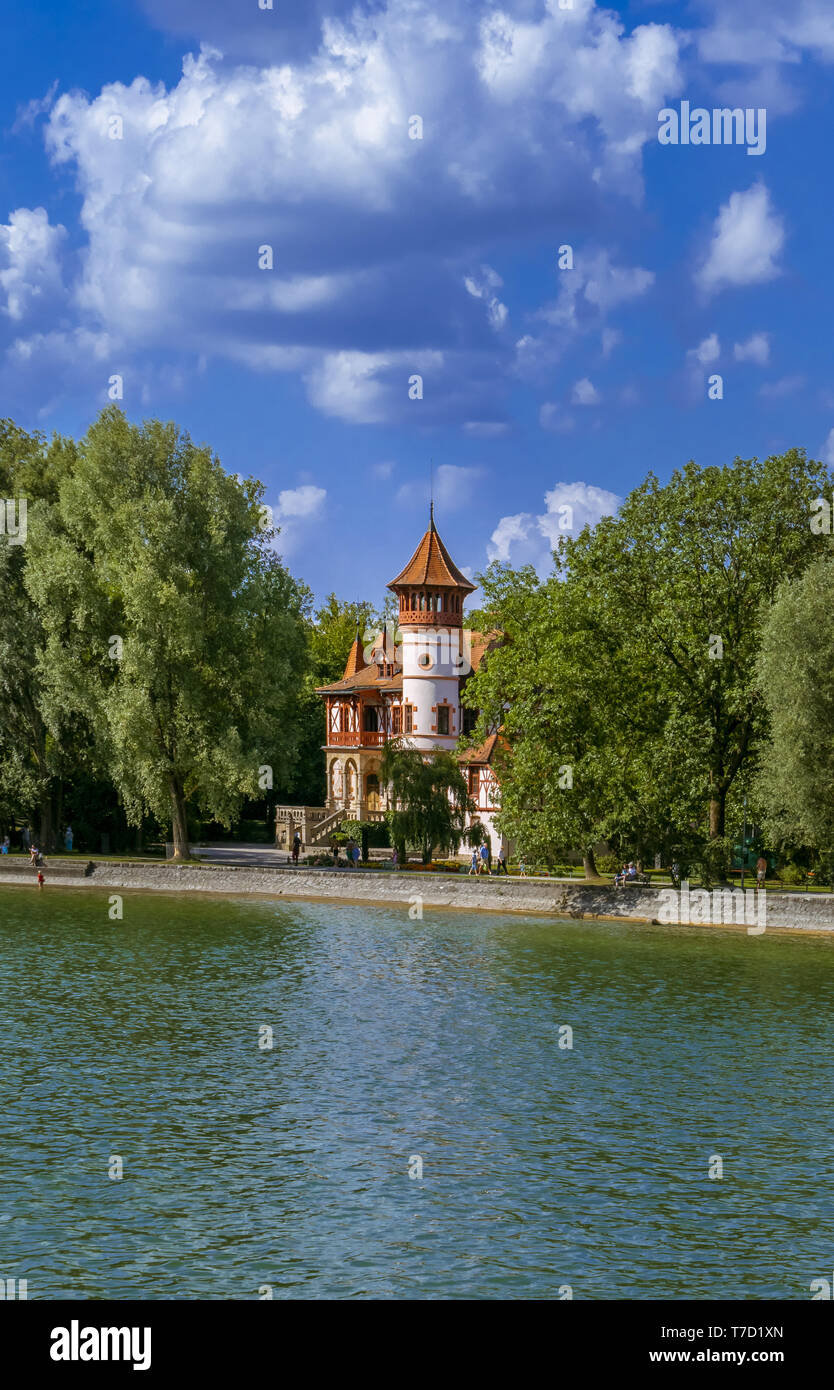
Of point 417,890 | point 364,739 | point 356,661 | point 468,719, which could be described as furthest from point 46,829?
point 356,661

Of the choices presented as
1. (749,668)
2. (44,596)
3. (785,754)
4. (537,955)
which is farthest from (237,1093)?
(44,596)

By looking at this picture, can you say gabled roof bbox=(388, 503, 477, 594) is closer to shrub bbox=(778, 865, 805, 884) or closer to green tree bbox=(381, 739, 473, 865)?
green tree bbox=(381, 739, 473, 865)

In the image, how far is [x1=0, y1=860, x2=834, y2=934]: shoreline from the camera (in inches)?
1826

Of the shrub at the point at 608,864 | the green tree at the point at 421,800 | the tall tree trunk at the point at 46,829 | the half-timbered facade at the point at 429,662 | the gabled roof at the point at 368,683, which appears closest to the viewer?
the shrub at the point at 608,864

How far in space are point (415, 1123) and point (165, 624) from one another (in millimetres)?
38635

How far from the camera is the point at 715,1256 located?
17109mm

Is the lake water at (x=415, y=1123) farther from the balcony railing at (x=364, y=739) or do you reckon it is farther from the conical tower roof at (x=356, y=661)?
the conical tower roof at (x=356, y=661)

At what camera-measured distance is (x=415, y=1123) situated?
75.1ft

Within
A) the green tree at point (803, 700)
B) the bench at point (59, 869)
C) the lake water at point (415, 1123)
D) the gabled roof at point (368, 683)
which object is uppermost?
the gabled roof at point (368, 683)

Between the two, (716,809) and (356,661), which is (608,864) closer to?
(716,809)

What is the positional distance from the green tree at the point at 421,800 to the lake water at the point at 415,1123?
76.8ft

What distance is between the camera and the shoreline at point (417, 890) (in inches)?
1826

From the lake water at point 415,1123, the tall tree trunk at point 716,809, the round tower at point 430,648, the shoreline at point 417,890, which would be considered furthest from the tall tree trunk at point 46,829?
the tall tree trunk at point 716,809

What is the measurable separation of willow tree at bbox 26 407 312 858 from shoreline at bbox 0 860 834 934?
337 cm
